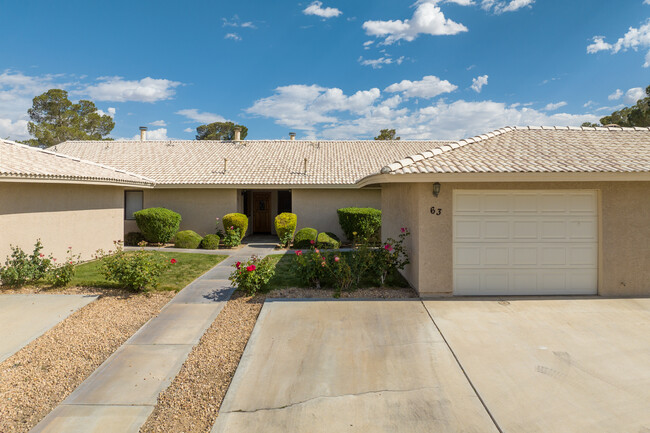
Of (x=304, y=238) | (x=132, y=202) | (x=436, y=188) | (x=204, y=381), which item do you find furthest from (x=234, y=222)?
(x=204, y=381)

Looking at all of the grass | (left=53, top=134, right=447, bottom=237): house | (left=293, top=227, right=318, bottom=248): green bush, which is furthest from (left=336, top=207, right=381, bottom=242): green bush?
the grass

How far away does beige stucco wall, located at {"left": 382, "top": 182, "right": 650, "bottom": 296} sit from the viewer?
25.8 ft

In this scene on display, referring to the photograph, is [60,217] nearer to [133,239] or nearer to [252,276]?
[133,239]

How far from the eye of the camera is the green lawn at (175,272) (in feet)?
29.4

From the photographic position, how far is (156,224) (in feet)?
51.3

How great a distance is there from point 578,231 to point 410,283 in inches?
157

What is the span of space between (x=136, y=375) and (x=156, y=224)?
12.1 m

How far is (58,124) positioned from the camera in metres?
38.1

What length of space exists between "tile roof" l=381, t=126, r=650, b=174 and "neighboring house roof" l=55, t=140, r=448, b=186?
27.7 feet

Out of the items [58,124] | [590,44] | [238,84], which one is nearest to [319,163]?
[238,84]

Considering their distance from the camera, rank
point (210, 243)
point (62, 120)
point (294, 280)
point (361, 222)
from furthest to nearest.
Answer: point (62, 120) < point (361, 222) < point (210, 243) < point (294, 280)

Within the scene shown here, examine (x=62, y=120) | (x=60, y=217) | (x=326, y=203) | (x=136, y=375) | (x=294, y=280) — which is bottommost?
(x=136, y=375)

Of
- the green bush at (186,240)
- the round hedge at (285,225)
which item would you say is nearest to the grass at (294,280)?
the round hedge at (285,225)

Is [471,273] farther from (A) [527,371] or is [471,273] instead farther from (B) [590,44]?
(B) [590,44]
